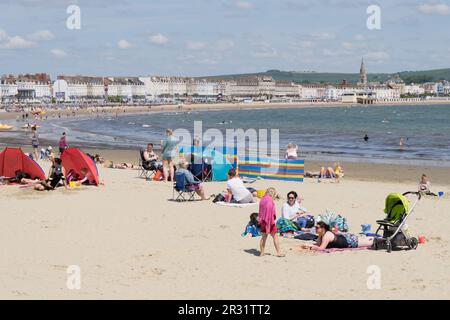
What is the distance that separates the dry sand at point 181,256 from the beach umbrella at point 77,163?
5.70ft

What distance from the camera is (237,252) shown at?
8.78 m

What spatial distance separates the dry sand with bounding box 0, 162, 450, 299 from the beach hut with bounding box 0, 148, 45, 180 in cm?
166

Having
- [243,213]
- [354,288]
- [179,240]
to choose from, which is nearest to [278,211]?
[243,213]

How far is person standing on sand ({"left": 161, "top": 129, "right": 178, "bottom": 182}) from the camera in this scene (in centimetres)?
1490

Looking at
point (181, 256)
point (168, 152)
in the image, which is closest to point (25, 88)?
point (168, 152)

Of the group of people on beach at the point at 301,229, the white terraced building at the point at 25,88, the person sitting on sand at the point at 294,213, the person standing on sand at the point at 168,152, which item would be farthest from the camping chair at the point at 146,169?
the white terraced building at the point at 25,88

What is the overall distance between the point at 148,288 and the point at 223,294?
31.8 inches

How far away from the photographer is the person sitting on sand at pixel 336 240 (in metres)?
8.90

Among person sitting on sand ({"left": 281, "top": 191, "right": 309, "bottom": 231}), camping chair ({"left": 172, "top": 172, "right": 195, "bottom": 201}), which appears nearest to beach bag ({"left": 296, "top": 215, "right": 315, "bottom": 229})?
person sitting on sand ({"left": 281, "top": 191, "right": 309, "bottom": 231})

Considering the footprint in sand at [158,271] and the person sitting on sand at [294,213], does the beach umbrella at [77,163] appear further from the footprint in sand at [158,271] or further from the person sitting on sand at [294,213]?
the footprint in sand at [158,271]

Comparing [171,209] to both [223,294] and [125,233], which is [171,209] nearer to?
[125,233]
